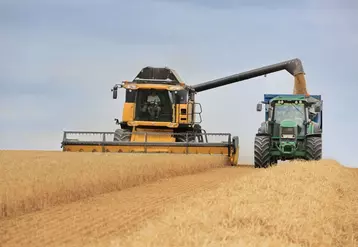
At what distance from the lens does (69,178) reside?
10.4 meters

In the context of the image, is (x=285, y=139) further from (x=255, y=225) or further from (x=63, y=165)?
(x=255, y=225)

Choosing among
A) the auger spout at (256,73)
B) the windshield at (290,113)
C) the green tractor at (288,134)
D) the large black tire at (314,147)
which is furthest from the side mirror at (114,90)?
the auger spout at (256,73)

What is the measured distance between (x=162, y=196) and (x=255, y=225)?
13.7 ft

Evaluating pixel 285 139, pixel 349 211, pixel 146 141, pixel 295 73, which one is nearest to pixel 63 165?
pixel 349 211

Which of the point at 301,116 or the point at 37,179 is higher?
the point at 301,116

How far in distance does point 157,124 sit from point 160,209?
1314 cm

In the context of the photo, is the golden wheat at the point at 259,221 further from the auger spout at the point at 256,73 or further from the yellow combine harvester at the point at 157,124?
the auger spout at the point at 256,73

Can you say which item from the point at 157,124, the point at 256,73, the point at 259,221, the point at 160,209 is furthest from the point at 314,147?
the point at 259,221

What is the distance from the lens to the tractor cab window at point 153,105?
21.9 m

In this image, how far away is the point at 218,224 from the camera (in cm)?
636

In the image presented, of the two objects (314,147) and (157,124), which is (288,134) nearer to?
(314,147)

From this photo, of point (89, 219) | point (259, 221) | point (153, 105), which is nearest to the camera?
point (259, 221)

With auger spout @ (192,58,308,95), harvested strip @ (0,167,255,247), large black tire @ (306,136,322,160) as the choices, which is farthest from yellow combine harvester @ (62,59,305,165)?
harvested strip @ (0,167,255,247)

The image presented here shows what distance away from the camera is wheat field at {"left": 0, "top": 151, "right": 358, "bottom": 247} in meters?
6.02
